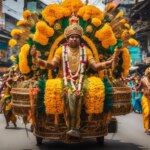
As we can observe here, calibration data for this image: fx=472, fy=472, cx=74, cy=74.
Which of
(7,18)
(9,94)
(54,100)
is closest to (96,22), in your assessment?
(54,100)

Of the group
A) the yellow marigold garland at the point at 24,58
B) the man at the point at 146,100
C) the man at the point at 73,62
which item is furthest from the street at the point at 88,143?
the yellow marigold garland at the point at 24,58

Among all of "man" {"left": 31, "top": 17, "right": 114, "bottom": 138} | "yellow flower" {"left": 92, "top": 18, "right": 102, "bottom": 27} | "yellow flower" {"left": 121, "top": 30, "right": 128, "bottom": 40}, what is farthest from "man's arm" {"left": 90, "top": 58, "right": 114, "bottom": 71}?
"yellow flower" {"left": 121, "top": 30, "right": 128, "bottom": 40}

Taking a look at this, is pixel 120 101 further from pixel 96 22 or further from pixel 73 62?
pixel 96 22

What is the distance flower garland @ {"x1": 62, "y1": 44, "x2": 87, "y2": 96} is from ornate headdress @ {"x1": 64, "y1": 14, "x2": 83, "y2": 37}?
271 mm

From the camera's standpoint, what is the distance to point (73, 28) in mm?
8805

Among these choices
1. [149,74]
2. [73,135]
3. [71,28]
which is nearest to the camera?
[73,135]

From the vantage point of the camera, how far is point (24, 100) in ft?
28.0

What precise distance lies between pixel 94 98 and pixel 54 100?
697 millimetres

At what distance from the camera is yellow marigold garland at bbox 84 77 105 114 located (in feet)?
27.0

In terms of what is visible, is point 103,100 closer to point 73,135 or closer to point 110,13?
point 73,135

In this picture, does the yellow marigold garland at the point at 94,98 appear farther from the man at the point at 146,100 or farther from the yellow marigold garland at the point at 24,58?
the man at the point at 146,100

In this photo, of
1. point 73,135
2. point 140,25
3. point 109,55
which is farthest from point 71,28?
point 140,25

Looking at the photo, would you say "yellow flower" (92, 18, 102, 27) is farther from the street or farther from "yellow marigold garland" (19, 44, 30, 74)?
the street

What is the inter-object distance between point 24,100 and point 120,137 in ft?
11.0
